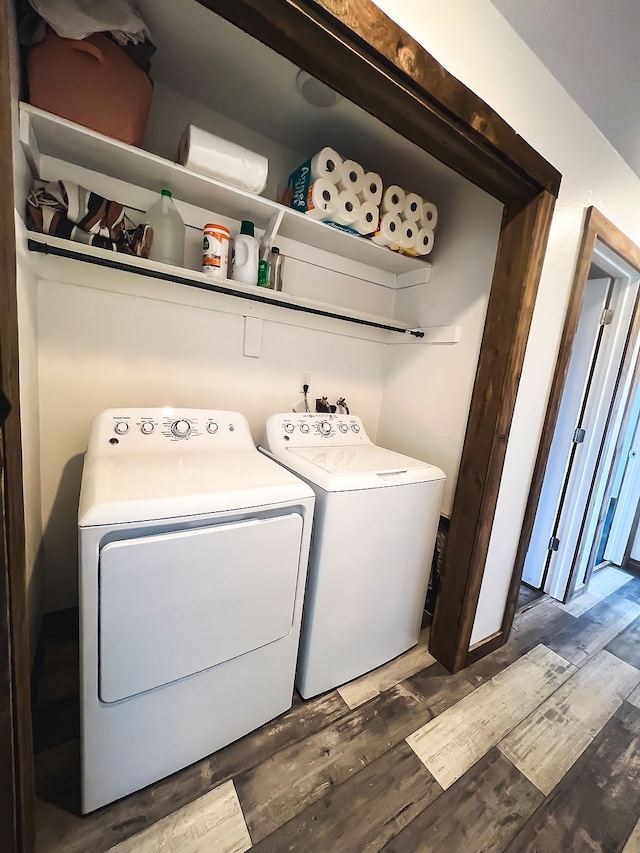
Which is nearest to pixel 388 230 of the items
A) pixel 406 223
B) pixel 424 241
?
pixel 406 223

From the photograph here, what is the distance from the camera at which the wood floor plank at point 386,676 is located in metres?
1.40

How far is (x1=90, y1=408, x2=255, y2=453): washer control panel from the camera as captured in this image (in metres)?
1.24

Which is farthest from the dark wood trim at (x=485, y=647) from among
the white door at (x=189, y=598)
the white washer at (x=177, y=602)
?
the white door at (x=189, y=598)

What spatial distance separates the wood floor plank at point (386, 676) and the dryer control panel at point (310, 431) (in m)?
1.03

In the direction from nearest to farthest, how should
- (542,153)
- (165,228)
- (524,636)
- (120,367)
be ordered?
1. (542,153)
2. (165,228)
3. (120,367)
4. (524,636)

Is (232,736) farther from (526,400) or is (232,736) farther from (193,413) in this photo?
(526,400)

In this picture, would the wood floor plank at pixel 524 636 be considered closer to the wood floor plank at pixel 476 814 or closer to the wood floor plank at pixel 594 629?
the wood floor plank at pixel 594 629

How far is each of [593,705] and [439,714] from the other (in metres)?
0.71

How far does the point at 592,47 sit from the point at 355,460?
1.55 meters

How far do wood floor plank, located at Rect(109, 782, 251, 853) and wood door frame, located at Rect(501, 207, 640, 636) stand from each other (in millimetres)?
1390

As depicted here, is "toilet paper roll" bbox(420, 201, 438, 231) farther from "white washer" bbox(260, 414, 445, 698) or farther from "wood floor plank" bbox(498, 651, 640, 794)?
"wood floor plank" bbox(498, 651, 640, 794)

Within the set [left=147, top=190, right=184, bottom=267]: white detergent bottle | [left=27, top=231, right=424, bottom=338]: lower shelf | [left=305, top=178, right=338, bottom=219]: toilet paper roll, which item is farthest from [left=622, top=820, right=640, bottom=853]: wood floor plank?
[left=147, top=190, right=184, bottom=267]: white detergent bottle

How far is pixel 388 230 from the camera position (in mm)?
1591

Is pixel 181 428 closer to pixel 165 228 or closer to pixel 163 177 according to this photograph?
pixel 165 228
